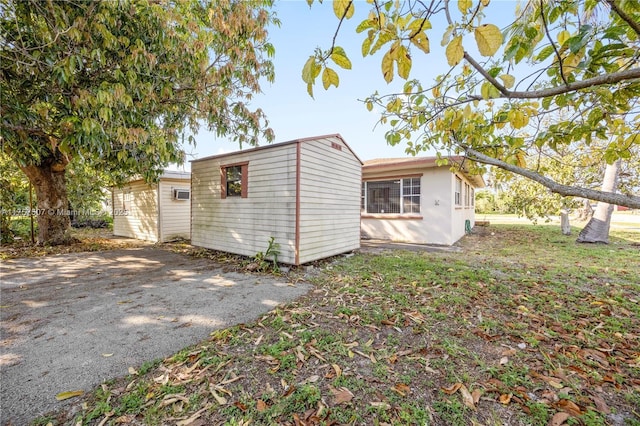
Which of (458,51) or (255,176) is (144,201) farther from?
(458,51)

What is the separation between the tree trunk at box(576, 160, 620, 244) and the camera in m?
8.50

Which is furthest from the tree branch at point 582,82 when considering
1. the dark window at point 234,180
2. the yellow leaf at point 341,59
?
the dark window at point 234,180

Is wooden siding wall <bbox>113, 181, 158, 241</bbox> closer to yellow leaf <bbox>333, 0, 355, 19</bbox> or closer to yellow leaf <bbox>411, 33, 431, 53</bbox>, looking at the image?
yellow leaf <bbox>333, 0, 355, 19</bbox>

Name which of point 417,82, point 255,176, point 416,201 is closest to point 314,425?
point 417,82

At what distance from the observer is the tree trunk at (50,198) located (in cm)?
792

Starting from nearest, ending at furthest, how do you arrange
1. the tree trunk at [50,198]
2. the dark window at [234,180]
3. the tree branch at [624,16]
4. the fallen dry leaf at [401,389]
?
1. the tree branch at [624,16]
2. the fallen dry leaf at [401,389]
3. the dark window at [234,180]
4. the tree trunk at [50,198]

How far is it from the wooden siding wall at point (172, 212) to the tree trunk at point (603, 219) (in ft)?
48.0

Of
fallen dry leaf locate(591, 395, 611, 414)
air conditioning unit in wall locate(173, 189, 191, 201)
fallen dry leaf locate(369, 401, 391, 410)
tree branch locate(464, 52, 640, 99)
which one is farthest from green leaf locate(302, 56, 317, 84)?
air conditioning unit in wall locate(173, 189, 191, 201)

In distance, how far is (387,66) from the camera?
1.30 meters

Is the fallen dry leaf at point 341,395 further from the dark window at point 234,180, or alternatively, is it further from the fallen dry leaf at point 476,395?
the dark window at point 234,180

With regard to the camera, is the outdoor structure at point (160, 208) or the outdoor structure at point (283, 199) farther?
the outdoor structure at point (160, 208)

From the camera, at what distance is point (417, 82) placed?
2916mm

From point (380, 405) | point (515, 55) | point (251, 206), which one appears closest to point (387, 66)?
point (515, 55)

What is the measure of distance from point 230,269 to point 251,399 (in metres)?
4.19
